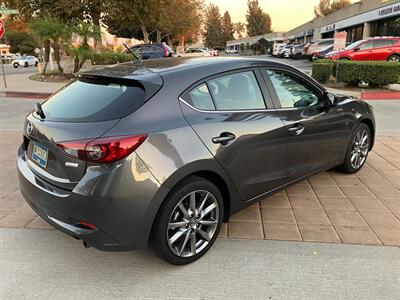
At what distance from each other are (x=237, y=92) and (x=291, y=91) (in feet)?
2.64

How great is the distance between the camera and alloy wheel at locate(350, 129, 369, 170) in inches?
195

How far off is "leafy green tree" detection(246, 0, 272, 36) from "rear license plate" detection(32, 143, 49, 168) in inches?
4204

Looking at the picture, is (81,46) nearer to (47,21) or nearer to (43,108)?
(47,21)

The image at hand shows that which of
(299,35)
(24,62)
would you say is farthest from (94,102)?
(299,35)

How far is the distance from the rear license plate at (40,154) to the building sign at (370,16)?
3216cm

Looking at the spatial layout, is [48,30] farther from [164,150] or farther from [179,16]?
[179,16]

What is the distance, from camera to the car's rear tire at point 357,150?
15.9 feet

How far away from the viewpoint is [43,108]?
3.24 meters

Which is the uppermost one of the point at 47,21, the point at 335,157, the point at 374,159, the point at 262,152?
the point at 47,21

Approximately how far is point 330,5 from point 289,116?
336 feet

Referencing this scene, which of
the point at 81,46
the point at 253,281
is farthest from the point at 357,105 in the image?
the point at 81,46

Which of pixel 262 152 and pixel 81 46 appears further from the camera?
pixel 81 46

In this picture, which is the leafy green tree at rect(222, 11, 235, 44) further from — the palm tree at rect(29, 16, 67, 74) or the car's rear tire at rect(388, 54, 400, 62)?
the palm tree at rect(29, 16, 67, 74)

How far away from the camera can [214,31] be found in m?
111
